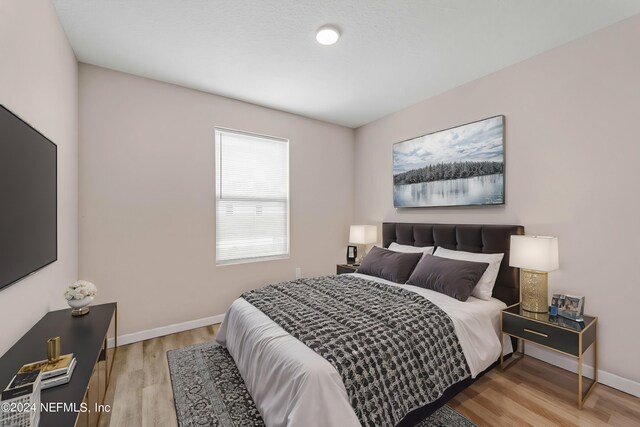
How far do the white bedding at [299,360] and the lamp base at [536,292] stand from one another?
21 cm

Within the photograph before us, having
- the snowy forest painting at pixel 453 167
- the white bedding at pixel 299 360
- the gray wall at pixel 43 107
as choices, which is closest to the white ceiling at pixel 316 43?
the gray wall at pixel 43 107

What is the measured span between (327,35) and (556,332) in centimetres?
276

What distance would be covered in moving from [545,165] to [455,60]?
1.24 metres

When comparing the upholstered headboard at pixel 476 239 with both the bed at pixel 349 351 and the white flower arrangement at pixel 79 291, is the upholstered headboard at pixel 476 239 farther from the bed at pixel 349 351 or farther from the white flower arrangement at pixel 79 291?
the white flower arrangement at pixel 79 291

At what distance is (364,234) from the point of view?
3.96 meters

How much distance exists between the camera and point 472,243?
2.91 meters

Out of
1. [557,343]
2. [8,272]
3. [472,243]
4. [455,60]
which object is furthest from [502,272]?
[8,272]

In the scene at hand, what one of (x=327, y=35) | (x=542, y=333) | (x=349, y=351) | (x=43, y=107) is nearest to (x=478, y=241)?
(x=542, y=333)

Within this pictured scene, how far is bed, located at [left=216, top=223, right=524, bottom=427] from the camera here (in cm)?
140

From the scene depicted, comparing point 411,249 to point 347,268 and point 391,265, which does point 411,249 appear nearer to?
point 391,265

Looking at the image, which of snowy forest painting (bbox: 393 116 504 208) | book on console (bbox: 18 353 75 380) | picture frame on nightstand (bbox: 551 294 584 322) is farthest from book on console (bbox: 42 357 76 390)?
snowy forest painting (bbox: 393 116 504 208)

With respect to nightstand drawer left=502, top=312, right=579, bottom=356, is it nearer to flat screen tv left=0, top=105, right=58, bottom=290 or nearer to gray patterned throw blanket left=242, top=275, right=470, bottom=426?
gray patterned throw blanket left=242, top=275, right=470, bottom=426

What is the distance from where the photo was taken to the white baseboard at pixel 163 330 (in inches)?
111

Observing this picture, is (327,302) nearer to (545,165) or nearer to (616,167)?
(545,165)
